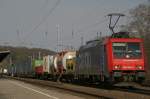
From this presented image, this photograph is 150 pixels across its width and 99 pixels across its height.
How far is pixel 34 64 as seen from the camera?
79.9m

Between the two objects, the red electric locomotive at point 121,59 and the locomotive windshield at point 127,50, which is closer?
the red electric locomotive at point 121,59

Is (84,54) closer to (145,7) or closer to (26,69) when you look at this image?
(145,7)

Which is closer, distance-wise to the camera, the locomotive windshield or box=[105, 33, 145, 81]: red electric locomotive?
box=[105, 33, 145, 81]: red electric locomotive

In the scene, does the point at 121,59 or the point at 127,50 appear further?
the point at 127,50

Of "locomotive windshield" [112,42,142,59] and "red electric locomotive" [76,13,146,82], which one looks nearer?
"red electric locomotive" [76,13,146,82]

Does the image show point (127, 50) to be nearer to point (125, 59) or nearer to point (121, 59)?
point (125, 59)

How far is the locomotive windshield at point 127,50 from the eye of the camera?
102ft

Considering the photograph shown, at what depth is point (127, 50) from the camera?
31141mm

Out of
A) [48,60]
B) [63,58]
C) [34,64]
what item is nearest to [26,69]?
[34,64]

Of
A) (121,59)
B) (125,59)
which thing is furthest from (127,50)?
(121,59)

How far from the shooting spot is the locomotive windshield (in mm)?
31078

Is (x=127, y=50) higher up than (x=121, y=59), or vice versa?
(x=127, y=50)

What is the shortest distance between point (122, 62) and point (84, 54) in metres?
9.04

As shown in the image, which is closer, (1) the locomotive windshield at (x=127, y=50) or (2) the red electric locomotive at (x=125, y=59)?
(2) the red electric locomotive at (x=125, y=59)
